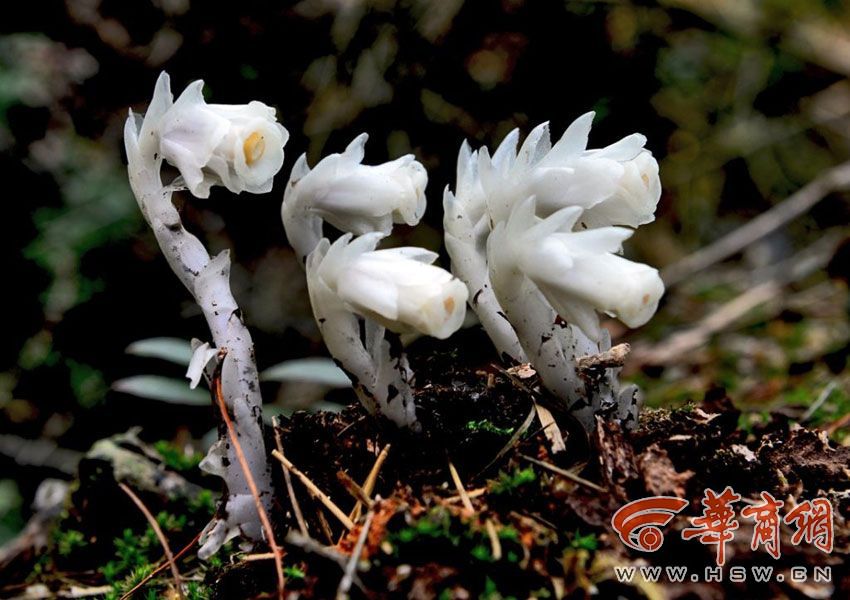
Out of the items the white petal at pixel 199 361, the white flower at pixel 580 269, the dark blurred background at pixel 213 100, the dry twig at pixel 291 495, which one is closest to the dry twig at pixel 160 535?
the dry twig at pixel 291 495

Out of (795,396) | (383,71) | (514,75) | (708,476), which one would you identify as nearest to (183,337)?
(383,71)

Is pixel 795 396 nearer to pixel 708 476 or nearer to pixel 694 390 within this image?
pixel 694 390

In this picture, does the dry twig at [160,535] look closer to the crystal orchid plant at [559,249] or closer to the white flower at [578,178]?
the crystal orchid plant at [559,249]

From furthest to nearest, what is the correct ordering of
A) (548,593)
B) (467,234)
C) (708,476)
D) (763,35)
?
(763,35), (467,234), (708,476), (548,593)

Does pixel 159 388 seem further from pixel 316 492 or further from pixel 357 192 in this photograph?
pixel 357 192

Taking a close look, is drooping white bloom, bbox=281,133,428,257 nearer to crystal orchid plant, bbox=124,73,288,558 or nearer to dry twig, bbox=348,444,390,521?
crystal orchid plant, bbox=124,73,288,558

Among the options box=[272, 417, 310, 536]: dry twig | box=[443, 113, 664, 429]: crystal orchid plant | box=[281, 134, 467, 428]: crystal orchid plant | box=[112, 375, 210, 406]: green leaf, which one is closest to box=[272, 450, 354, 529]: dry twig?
box=[272, 417, 310, 536]: dry twig
